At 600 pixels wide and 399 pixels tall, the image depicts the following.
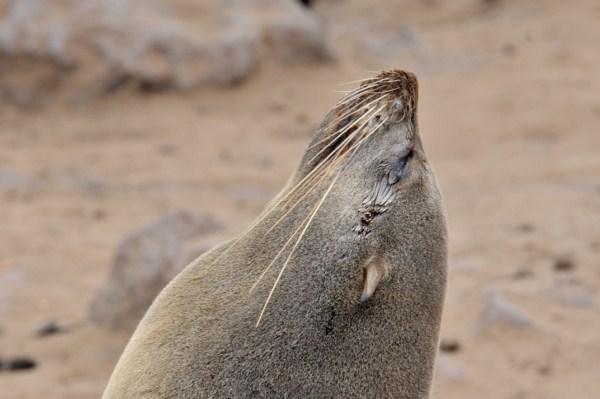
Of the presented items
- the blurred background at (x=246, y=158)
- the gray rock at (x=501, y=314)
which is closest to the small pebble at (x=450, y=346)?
the blurred background at (x=246, y=158)

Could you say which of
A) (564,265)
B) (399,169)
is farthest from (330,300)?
(564,265)

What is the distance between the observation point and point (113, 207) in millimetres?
8266

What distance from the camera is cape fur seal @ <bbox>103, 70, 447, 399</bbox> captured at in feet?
7.81

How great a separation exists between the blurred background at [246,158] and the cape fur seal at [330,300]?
252 centimetres

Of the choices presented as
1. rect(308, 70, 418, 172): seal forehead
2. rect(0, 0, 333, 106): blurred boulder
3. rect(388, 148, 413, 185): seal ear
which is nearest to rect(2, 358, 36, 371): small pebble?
rect(308, 70, 418, 172): seal forehead

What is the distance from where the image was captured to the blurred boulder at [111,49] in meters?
11.3

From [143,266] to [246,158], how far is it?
440cm

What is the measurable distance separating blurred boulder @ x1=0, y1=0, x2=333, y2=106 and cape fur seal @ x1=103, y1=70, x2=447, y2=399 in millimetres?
9057

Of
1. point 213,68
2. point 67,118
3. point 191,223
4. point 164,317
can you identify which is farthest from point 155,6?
point 164,317

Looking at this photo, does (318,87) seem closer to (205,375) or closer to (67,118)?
(67,118)

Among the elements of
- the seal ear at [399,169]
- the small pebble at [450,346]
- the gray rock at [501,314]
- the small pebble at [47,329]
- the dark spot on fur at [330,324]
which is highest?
the gray rock at [501,314]

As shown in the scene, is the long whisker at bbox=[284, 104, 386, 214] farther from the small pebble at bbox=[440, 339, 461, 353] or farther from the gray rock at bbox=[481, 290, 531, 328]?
the gray rock at bbox=[481, 290, 531, 328]

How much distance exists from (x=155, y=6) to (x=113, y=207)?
4372mm

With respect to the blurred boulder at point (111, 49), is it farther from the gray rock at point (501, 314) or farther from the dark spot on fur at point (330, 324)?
the dark spot on fur at point (330, 324)
